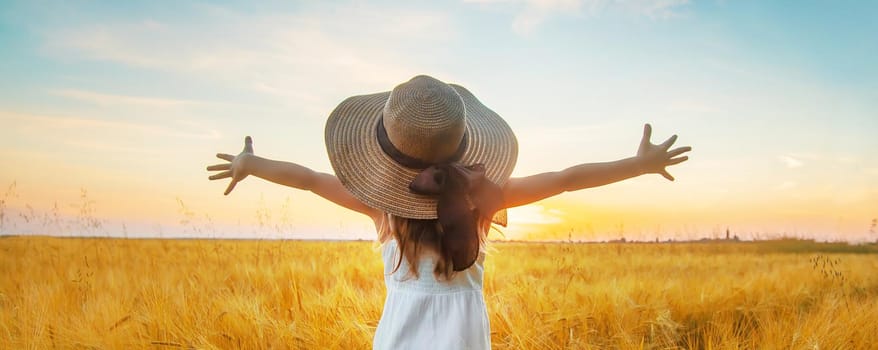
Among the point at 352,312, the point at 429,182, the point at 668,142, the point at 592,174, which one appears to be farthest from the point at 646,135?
the point at 352,312

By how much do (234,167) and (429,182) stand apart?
953 mm

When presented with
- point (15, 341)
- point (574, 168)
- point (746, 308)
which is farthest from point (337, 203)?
point (746, 308)

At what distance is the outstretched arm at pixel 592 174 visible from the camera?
8.14 feet

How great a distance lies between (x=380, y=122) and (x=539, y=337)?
1614 mm

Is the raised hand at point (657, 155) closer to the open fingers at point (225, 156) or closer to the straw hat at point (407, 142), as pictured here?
the straw hat at point (407, 142)

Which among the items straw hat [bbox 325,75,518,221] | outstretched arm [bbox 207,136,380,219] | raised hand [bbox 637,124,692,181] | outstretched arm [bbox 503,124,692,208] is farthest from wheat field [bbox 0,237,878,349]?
raised hand [bbox 637,124,692,181]

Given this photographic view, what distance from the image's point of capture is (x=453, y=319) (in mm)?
2367

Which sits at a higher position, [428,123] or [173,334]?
[428,123]

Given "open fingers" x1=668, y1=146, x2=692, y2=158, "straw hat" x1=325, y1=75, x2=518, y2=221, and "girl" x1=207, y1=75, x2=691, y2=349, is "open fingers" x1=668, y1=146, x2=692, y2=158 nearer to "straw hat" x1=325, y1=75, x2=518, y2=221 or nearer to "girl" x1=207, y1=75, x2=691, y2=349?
"girl" x1=207, y1=75, x2=691, y2=349

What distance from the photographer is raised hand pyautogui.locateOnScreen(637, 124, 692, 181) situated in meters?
2.57

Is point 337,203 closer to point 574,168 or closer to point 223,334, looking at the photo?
point 574,168

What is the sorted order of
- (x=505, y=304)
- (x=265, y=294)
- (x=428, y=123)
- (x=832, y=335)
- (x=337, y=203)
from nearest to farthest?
(x=428, y=123)
(x=337, y=203)
(x=832, y=335)
(x=505, y=304)
(x=265, y=294)

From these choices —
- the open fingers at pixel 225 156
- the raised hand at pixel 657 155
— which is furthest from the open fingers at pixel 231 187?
the raised hand at pixel 657 155

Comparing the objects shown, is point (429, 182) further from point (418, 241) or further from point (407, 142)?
point (418, 241)
